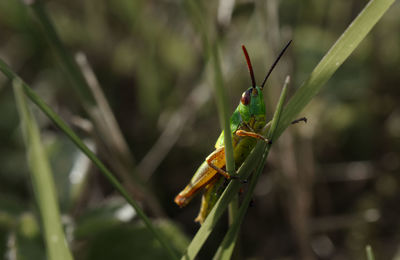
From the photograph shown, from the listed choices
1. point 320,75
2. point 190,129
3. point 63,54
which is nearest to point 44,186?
point 320,75

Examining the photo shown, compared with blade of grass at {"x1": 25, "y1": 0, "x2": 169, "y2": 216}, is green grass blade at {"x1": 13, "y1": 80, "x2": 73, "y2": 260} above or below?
below

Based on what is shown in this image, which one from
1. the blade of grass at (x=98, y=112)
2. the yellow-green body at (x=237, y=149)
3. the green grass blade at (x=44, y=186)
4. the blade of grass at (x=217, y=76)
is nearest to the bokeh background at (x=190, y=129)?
the blade of grass at (x=98, y=112)

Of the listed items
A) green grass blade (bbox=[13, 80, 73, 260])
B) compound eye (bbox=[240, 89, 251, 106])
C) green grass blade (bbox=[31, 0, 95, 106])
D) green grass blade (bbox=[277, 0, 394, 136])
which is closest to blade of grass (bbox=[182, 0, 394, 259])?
green grass blade (bbox=[277, 0, 394, 136])

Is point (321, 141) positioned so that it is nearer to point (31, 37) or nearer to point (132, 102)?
point (132, 102)

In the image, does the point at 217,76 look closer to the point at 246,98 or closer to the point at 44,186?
the point at 44,186

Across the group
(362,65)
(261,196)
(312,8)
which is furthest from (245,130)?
(312,8)

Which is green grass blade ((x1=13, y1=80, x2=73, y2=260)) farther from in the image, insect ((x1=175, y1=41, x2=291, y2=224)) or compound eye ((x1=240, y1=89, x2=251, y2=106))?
compound eye ((x1=240, y1=89, x2=251, y2=106))
